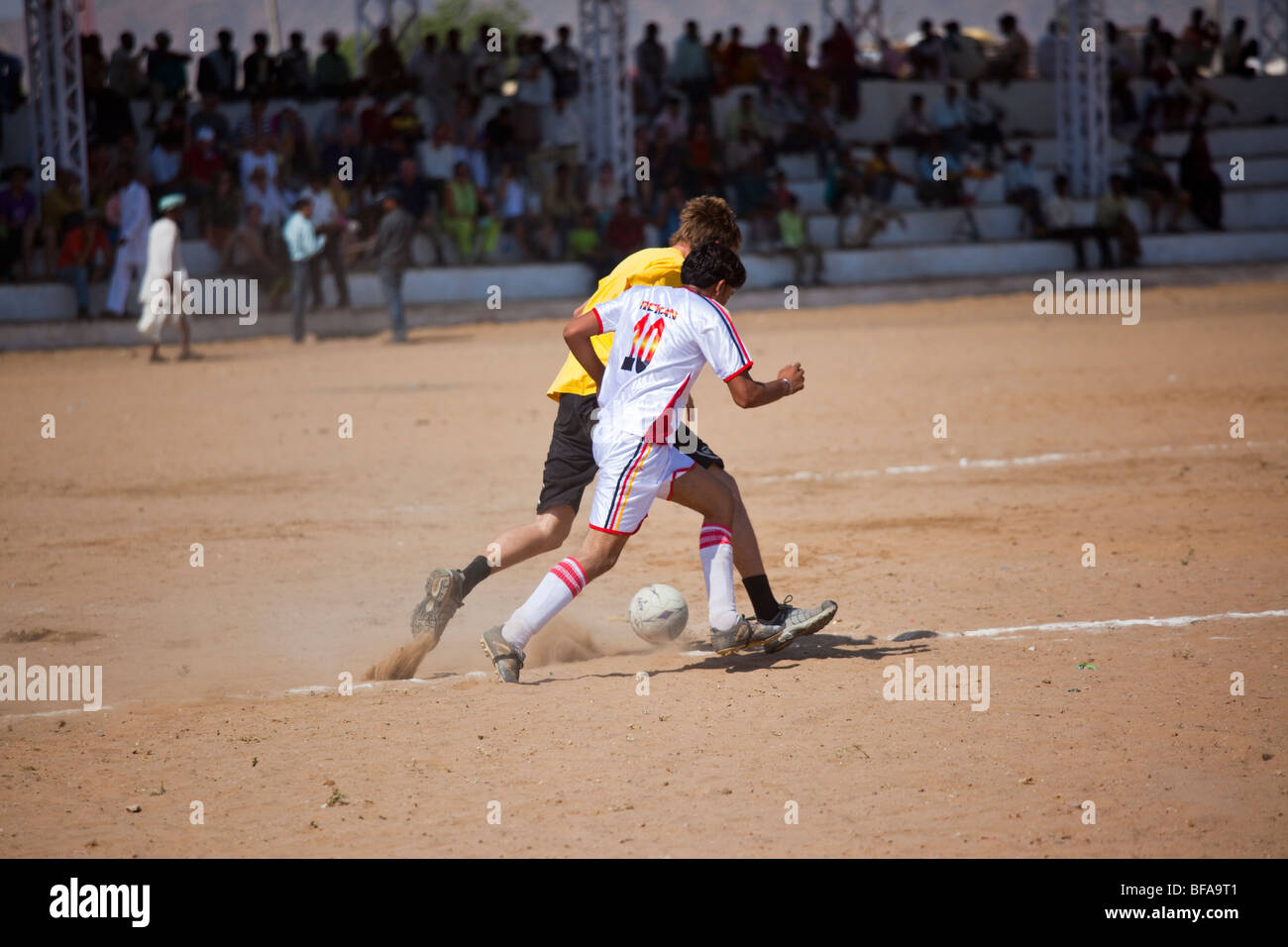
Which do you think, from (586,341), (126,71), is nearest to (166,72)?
(126,71)

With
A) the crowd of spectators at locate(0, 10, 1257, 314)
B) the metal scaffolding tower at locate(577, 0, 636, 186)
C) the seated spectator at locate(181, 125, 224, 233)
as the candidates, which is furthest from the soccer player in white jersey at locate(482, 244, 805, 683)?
the metal scaffolding tower at locate(577, 0, 636, 186)

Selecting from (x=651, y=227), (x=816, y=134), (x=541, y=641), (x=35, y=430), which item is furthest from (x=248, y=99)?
(x=541, y=641)

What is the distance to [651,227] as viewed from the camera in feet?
81.9

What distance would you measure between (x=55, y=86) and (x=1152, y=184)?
19941 mm

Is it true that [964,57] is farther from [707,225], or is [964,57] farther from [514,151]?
[707,225]

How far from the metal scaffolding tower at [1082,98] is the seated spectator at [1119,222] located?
1.19m

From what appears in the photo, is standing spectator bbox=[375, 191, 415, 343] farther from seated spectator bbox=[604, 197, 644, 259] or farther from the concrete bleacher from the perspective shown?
seated spectator bbox=[604, 197, 644, 259]

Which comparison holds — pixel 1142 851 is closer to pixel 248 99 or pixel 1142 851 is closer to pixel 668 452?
pixel 668 452

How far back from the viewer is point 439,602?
641cm

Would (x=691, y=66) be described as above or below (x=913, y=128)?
above

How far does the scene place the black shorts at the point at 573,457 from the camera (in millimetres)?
6508

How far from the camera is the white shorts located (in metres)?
6.05

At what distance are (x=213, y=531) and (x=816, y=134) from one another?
66.5 ft

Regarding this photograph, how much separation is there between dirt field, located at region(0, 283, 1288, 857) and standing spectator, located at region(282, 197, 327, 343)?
591 cm
